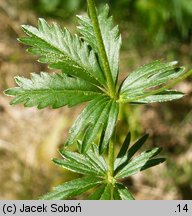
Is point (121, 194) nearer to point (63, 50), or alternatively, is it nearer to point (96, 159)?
point (96, 159)

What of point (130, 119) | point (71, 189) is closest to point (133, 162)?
point (71, 189)

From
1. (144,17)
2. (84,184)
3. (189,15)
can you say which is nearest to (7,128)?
(144,17)

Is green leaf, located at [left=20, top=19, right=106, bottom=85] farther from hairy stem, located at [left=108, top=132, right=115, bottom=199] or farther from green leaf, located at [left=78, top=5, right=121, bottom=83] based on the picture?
hairy stem, located at [left=108, top=132, right=115, bottom=199]

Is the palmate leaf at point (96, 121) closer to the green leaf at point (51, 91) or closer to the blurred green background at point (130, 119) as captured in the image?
the green leaf at point (51, 91)

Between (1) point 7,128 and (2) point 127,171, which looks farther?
(1) point 7,128

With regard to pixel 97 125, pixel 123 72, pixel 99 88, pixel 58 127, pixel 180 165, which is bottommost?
pixel 97 125

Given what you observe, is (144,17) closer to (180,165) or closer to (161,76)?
(180,165)
